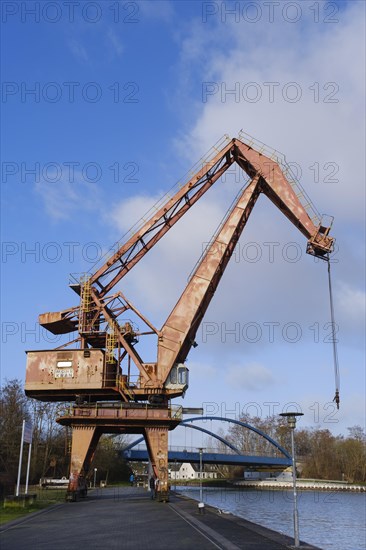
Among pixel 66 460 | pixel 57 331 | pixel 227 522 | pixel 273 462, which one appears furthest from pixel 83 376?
pixel 273 462

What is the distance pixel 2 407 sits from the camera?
199ft

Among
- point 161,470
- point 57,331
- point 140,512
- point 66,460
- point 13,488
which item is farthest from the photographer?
point 66,460

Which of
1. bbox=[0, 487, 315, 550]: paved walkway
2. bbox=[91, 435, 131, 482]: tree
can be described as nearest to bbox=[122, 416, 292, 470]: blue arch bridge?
bbox=[91, 435, 131, 482]: tree

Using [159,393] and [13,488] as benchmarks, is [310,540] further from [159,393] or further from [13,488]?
[13,488]

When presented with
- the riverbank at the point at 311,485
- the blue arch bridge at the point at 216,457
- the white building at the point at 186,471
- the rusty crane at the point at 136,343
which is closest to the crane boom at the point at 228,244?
the rusty crane at the point at 136,343

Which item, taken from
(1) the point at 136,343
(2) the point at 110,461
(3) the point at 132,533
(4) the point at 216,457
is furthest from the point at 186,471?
(3) the point at 132,533

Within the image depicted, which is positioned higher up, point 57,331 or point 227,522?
point 57,331

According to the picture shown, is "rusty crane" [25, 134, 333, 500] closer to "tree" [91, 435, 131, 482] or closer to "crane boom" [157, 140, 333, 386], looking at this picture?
"crane boom" [157, 140, 333, 386]

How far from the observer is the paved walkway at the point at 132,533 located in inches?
636

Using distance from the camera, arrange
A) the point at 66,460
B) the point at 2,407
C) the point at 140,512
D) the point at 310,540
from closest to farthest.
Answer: the point at 140,512 < the point at 310,540 < the point at 2,407 < the point at 66,460

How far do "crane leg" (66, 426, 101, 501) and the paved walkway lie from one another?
22.9 feet

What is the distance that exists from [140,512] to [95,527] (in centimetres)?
689

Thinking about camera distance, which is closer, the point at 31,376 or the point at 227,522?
the point at 227,522

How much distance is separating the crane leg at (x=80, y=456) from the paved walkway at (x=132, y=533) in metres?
Answer: 6.97
